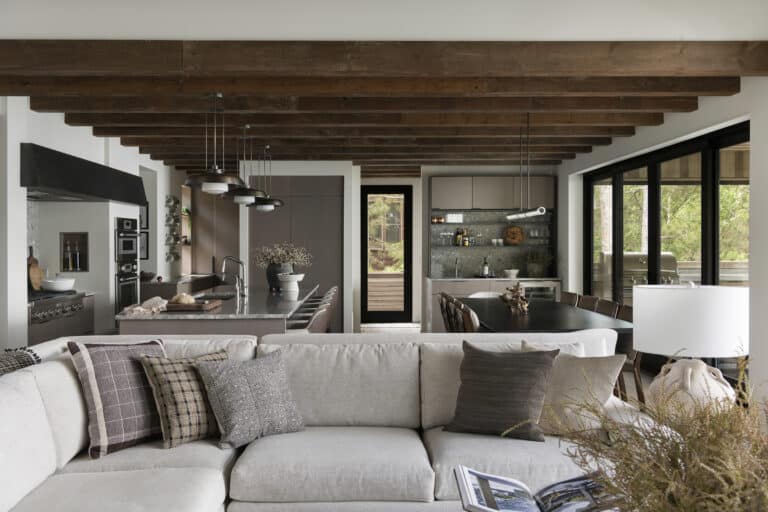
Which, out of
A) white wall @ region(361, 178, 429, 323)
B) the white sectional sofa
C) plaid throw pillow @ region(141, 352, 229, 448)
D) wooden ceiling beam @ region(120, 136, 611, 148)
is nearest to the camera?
the white sectional sofa

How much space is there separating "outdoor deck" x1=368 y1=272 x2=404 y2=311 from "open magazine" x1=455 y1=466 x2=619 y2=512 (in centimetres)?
1006

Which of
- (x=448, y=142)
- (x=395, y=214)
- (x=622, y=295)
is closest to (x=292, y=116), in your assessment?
(x=448, y=142)

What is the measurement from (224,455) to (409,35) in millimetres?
2907

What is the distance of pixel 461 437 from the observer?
10.2 feet

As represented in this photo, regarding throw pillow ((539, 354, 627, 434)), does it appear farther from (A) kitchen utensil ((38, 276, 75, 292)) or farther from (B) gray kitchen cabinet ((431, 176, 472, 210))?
(B) gray kitchen cabinet ((431, 176, 472, 210))

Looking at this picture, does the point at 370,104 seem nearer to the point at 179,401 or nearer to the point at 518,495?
the point at 179,401

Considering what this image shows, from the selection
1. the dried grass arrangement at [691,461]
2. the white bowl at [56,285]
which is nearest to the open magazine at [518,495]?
the dried grass arrangement at [691,461]

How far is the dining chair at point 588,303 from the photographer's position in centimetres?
645

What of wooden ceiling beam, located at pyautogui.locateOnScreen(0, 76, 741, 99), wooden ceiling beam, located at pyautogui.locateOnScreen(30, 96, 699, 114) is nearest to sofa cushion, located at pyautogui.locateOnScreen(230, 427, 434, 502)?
wooden ceiling beam, located at pyautogui.locateOnScreen(0, 76, 741, 99)

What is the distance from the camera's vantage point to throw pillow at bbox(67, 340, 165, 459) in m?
2.95

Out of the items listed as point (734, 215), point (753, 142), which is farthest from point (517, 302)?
point (753, 142)

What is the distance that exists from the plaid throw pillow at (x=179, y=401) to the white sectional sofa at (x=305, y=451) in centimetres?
6

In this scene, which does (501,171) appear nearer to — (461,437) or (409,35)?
(409,35)

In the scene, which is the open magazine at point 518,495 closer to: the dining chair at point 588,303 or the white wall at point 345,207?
the dining chair at point 588,303
